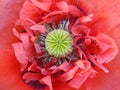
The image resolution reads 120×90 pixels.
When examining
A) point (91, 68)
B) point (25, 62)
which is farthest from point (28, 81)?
point (91, 68)

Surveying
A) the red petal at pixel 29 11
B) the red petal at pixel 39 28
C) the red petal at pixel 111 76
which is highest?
the red petal at pixel 29 11

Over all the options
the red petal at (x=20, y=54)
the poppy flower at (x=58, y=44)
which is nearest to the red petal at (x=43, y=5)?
the poppy flower at (x=58, y=44)

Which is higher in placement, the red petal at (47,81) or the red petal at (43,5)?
the red petal at (43,5)

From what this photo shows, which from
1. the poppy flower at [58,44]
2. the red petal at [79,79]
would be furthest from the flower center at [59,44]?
the red petal at [79,79]

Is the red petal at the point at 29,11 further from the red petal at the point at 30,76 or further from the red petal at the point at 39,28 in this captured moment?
the red petal at the point at 30,76

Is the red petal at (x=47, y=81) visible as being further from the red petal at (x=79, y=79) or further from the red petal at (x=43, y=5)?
the red petal at (x=43, y=5)

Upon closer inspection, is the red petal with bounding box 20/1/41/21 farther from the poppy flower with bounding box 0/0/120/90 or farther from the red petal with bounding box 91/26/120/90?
the red petal with bounding box 91/26/120/90

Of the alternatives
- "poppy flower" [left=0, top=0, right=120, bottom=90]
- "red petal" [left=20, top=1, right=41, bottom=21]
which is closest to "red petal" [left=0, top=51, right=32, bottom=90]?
"poppy flower" [left=0, top=0, right=120, bottom=90]
